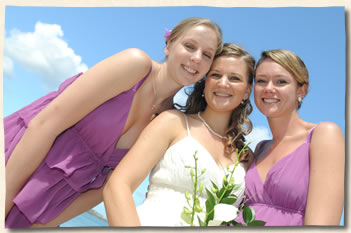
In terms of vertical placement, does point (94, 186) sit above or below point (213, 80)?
below

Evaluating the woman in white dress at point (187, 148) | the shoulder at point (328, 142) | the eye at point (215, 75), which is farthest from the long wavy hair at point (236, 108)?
the shoulder at point (328, 142)

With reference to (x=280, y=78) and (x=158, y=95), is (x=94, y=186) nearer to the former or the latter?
(x=158, y=95)

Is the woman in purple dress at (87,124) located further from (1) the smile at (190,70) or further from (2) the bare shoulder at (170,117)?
(2) the bare shoulder at (170,117)

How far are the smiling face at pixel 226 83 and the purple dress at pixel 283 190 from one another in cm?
41

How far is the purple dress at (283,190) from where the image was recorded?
1.57m

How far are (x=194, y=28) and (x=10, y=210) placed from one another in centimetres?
126

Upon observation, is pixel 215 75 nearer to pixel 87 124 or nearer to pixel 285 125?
pixel 285 125

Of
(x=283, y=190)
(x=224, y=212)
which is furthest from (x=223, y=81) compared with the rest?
(x=224, y=212)

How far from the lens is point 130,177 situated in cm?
158

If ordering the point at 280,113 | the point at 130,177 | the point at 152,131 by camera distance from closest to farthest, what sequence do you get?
the point at 130,177
the point at 152,131
the point at 280,113

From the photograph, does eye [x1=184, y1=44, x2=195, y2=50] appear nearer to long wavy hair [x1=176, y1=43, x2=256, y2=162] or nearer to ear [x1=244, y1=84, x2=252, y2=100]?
long wavy hair [x1=176, y1=43, x2=256, y2=162]

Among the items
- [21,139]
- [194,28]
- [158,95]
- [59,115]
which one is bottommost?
[21,139]

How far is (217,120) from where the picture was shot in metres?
1.99

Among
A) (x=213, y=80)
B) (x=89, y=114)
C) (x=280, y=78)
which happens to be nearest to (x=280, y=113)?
(x=280, y=78)
